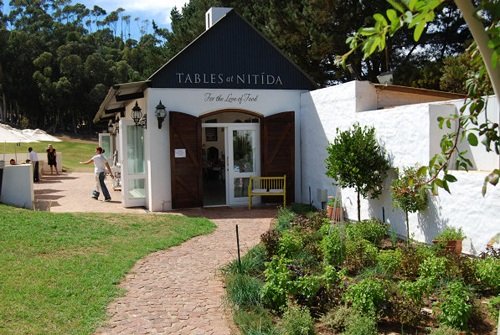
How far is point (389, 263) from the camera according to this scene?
6383mm

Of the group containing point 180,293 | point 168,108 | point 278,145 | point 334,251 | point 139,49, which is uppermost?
point 139,49

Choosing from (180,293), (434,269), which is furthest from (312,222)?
(180,293)

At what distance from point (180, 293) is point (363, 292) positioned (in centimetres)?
234

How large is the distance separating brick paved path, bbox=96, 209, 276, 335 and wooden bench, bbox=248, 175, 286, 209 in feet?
10.5

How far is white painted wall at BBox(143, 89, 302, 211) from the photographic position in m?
12.4

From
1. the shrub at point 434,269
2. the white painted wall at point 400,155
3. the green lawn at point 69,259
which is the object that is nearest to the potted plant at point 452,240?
the white painted wall at point 400,155

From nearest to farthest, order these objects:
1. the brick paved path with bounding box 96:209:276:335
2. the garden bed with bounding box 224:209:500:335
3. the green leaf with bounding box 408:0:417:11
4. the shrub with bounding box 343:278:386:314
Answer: the green leaf with bounding box 408:0:417:11
the garden bed with bounding box 224:209:500:335
the shrub with bounding box 343:278:386:314
the brick paved path with bounding box 96:209:276:335

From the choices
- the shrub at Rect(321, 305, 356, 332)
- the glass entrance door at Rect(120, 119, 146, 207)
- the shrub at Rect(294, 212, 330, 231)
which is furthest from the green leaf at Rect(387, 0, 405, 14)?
the glass entrance door at Rect(120, 119, 146, 207)

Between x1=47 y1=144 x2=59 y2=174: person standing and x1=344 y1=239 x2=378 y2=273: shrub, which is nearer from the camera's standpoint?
x1=344 y1=239 x2=378 y2=273: shrub

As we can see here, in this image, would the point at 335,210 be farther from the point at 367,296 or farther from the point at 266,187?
the point at 367,296

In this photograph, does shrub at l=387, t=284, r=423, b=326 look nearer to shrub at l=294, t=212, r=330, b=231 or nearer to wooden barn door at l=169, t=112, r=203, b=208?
shrub at l=294, t=212, r=330, b=231

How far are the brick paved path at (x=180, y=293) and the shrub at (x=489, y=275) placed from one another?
300cm

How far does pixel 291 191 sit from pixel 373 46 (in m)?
11.8

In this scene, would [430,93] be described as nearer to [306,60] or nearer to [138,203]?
[138,203]
